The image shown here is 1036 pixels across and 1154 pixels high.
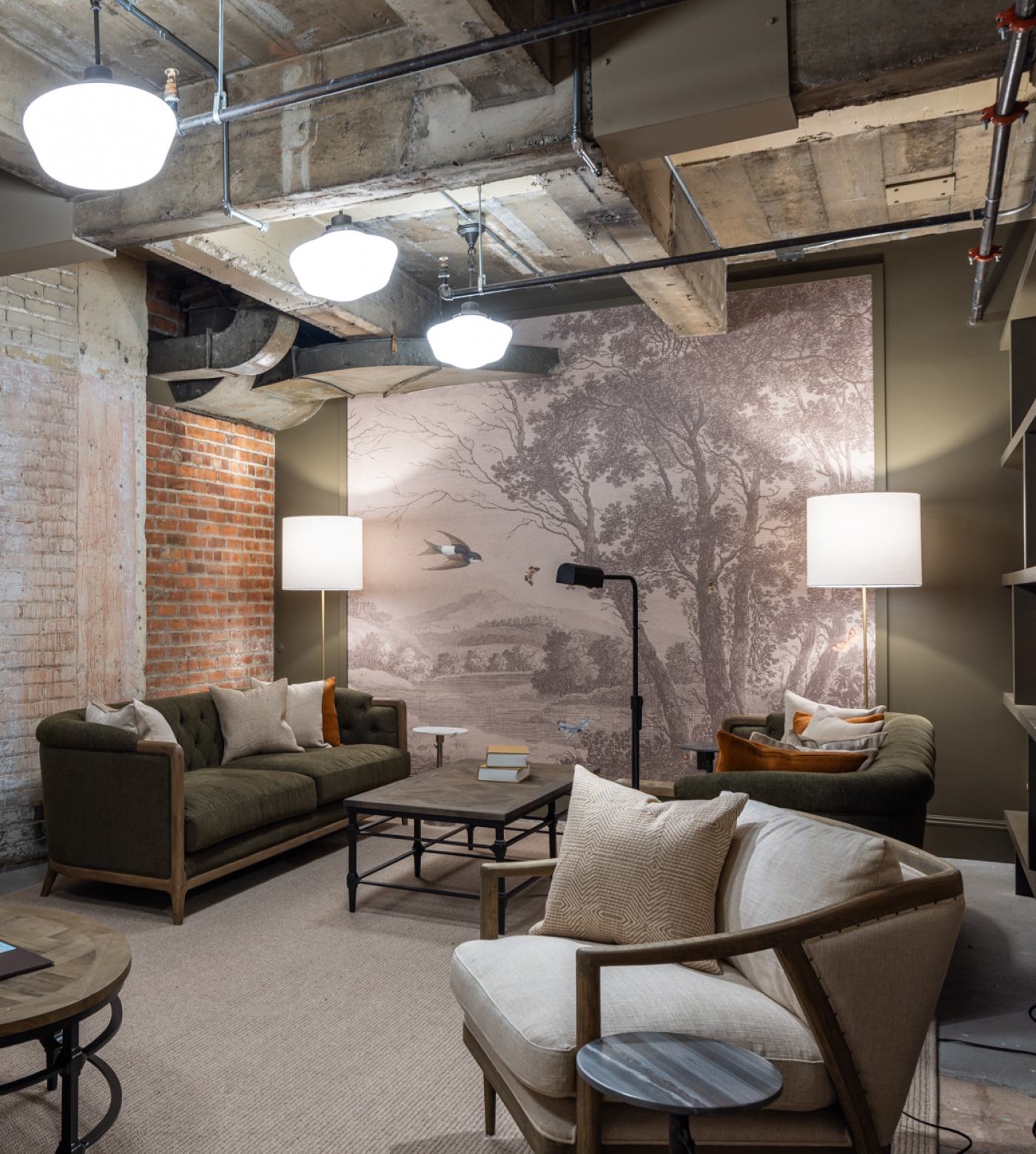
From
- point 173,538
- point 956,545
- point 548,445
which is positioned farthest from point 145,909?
point 956,545

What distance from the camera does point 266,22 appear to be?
3.02 metres

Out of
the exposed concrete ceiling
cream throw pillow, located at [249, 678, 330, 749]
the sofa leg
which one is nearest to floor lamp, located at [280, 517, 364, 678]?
cream throw pillow, located at [249, 678, 330, 749]

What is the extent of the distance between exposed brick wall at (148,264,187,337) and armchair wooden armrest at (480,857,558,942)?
425cm

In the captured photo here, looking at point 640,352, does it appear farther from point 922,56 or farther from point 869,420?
point 922,56

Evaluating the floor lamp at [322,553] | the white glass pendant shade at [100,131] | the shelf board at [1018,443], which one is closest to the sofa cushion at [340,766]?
the floor lamp at [322,553]

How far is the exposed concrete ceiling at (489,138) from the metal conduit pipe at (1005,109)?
9cm

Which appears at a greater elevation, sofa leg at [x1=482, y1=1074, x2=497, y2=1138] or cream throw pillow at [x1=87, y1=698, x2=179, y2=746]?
cream throw pillow at [x1=87, y1=698, x2=179, y2=746]

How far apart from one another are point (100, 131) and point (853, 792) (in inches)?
108

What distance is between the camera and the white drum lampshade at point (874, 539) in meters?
4.24

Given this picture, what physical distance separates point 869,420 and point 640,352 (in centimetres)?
133

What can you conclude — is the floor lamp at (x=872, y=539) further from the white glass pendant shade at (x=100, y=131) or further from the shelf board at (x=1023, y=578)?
the white glass pendant shade at (x=100, y=131)

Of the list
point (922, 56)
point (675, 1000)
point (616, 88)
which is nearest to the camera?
point (675, 1000)

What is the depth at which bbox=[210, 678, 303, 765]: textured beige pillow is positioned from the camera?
4.88 m

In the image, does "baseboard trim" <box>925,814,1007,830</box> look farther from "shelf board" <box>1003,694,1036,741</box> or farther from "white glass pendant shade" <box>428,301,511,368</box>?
"white glass pendant shade" <box>428,301,511,368</box>
